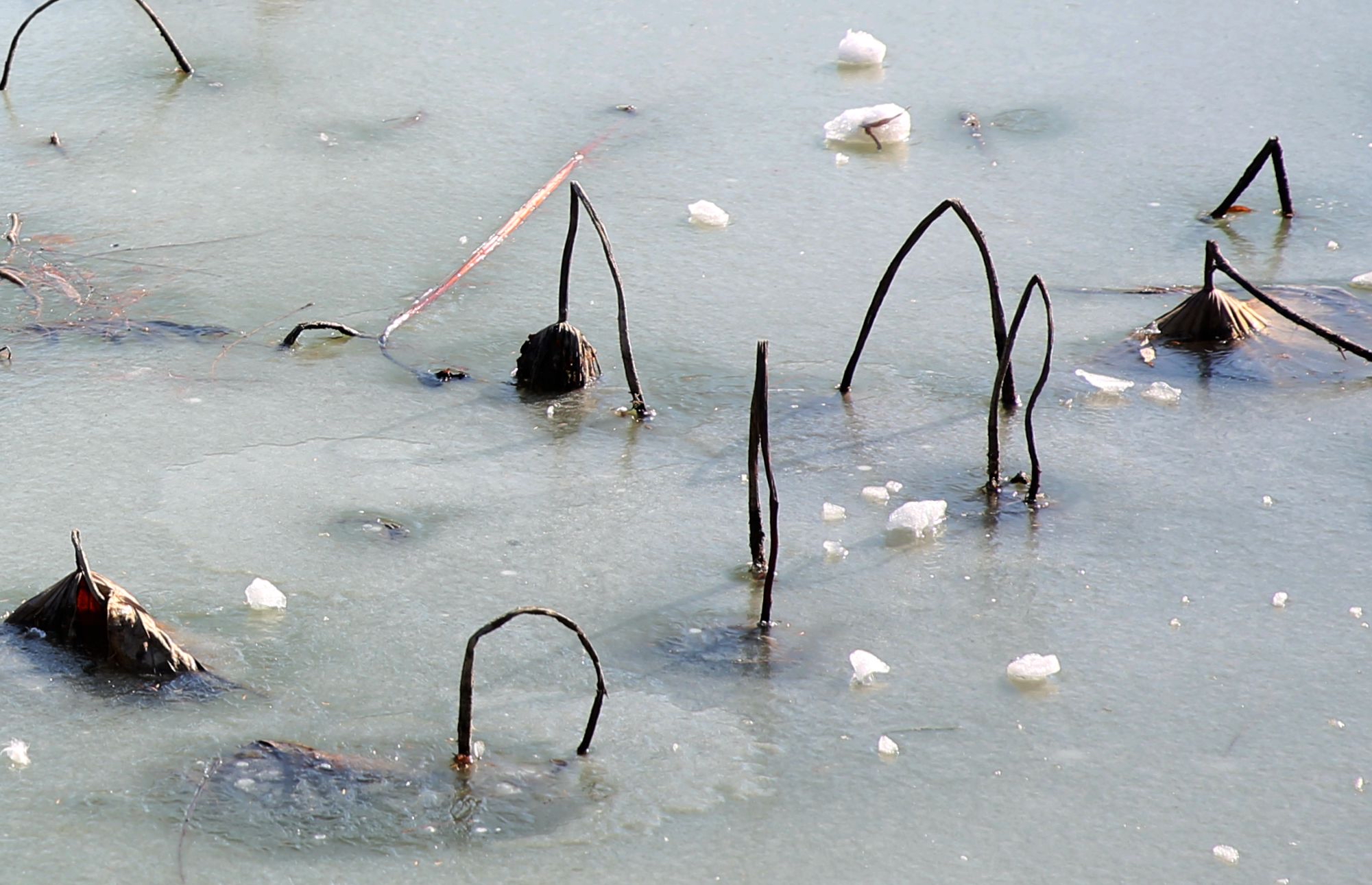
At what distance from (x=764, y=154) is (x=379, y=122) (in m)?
0.98

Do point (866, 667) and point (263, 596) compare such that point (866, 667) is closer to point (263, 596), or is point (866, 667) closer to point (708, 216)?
point (263, 596)

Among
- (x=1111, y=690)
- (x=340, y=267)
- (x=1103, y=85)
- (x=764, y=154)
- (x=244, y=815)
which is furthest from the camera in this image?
(x=1103, y=85)

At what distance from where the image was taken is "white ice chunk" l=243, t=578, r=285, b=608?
2.08m

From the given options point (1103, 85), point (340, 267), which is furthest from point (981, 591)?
point (1103, 85)

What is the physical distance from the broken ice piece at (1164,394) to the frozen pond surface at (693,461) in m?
0.03

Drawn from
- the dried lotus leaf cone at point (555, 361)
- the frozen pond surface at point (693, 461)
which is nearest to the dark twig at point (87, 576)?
the frozen pond surface at point (693, 461)

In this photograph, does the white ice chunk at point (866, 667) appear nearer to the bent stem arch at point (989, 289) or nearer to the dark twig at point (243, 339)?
the bent stem arch at point (989, 289)

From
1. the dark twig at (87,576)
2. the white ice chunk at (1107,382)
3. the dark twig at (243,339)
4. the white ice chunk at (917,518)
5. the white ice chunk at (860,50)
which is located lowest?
the dark twig at (243,339)

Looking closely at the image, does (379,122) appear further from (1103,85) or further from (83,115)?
(1103,85)

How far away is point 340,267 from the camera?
310 cm

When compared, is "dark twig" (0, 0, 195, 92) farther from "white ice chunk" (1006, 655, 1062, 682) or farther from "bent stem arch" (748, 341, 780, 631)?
"white ice chunk" (1006, 655, 1062, 682)

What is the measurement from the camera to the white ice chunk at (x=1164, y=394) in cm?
266

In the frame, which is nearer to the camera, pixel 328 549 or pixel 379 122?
pixel 328 549

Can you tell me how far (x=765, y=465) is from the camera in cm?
199
